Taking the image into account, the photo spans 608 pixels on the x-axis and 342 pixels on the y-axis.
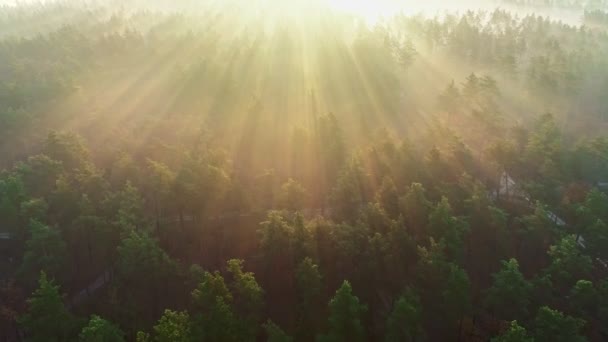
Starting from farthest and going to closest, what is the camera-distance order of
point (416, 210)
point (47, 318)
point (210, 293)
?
point (416, 210) → point (210, 293) → point (47, 318)

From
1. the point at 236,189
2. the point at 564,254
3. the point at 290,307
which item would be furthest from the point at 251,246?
the point at 564,254

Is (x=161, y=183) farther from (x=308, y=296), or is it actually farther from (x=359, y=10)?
(x=359, y=10)

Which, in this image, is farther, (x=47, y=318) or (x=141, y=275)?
(x=141, y=275)

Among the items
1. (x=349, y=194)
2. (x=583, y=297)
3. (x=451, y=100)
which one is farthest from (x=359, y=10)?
(x=583, y=297)

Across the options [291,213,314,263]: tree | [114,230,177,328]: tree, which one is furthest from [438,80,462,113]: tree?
[114,230,177,328]: tree

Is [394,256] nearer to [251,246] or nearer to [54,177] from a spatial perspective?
[251,246]

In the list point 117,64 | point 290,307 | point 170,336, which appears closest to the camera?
point 170,336
